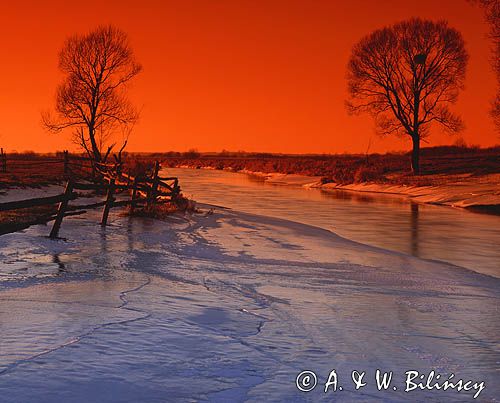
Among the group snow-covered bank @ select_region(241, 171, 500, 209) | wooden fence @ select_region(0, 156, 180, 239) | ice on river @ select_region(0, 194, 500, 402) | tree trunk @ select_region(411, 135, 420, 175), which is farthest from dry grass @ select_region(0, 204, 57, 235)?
tree trunk @ select_region(411, 135, 420, 175)

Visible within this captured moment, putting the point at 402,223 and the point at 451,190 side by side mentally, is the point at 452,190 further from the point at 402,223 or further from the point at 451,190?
the point at 402,223

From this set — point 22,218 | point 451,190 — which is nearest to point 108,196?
point 22,218

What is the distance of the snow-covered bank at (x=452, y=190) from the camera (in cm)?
2952

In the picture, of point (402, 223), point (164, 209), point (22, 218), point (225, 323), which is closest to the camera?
point (225, 323)

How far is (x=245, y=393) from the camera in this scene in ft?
16.7

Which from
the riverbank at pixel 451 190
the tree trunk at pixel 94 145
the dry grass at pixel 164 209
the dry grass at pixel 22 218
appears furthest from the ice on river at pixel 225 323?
the tree trunk at pixel 94 145

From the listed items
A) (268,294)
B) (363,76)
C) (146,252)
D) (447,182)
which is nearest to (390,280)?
(268,294)

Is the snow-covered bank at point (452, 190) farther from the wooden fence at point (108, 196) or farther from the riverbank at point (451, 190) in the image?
the wooden fence at point (108, 196)

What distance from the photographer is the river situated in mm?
14711

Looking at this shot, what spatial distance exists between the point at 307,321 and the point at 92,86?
3802 cm

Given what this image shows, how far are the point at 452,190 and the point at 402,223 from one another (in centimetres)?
1378

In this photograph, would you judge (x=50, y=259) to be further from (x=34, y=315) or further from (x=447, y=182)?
(x=447, y=182)

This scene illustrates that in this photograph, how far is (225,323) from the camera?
7.27m

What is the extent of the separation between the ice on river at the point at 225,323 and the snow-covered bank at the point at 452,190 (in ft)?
58.1
